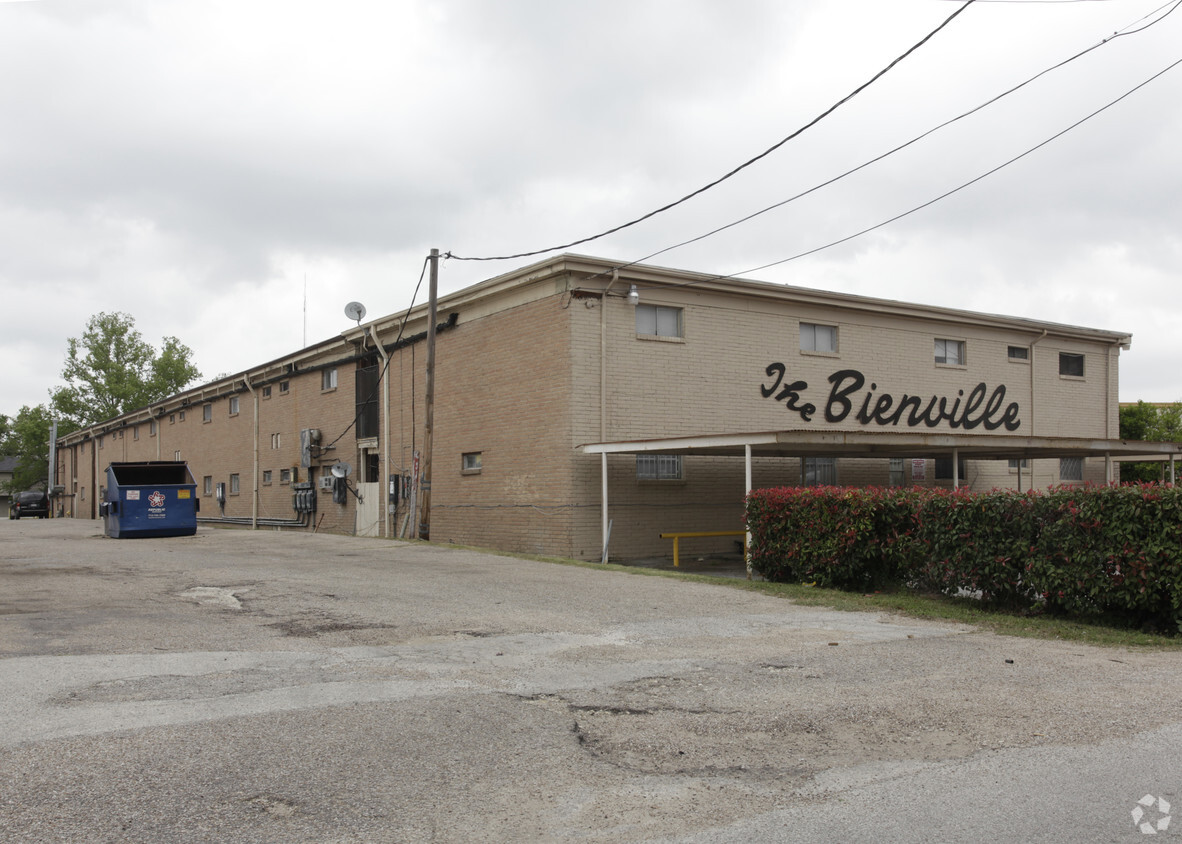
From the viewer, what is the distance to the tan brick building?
19.7 m

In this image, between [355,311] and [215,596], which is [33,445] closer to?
[355,311]

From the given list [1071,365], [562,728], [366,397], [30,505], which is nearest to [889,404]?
[1071,365]

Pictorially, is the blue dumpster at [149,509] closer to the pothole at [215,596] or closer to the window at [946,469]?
the pothole at [215,596]

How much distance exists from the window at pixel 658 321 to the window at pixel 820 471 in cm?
458


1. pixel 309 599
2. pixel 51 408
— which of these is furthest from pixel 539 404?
pixel 51 408

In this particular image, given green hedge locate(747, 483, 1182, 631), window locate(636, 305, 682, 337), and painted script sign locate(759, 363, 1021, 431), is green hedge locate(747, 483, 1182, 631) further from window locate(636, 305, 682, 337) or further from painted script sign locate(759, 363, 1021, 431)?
painted script sign locate(759, 363, 1021, 431)

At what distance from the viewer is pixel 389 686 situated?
7199 millimetres

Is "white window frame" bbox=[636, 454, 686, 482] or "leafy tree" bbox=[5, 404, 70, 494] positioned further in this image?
"leafy tree" bbox=[5, 404, 70, 494]

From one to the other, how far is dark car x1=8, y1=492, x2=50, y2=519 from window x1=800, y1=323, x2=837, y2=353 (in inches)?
2022

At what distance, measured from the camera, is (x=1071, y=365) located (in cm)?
2858

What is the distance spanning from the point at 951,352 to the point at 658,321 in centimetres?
939

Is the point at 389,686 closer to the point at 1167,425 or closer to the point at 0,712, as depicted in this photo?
the point at 0,712

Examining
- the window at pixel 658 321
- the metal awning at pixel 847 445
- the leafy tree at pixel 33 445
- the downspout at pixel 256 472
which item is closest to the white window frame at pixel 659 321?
the window at pixel 658 321

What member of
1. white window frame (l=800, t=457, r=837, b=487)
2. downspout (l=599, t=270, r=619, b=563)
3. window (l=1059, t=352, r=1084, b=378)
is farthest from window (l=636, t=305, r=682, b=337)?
window (l=1059, t=352, r=1084, b=378)
